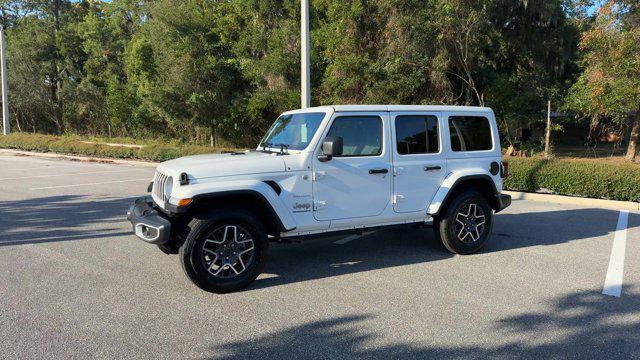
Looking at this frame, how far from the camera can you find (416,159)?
582 cm

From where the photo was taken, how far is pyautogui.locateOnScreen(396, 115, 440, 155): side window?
5.76m

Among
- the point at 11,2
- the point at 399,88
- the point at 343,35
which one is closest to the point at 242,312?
the point at 399,88

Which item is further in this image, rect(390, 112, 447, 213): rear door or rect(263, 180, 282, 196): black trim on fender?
rect(390, 112, 447, 213): rear door

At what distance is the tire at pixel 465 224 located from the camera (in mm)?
6047

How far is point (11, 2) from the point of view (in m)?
42.8

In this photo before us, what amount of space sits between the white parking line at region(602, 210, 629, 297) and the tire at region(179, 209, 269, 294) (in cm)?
356

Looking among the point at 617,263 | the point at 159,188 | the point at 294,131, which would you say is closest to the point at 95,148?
the point at 159,188

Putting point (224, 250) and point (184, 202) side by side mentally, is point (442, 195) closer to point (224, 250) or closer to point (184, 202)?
point (224, 250)

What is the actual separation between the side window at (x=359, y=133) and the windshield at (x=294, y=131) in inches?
9.4

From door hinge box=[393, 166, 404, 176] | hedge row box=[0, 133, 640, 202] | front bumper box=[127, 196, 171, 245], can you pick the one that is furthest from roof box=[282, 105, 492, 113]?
hedge row box=[0, 133, 640, 202]

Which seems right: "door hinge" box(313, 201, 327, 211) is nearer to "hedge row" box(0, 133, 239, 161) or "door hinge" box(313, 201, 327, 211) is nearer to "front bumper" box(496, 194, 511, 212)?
"front bumper" box(496, 194, 511, 212)

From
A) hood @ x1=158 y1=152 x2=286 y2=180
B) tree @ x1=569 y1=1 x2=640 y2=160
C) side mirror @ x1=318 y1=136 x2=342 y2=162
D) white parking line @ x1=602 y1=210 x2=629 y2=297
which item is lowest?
white parking line @ x1=602 y1=210 x2=629 y2=297

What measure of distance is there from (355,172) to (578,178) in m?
7.33

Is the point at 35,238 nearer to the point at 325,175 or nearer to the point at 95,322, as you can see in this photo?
the point at 95,322
